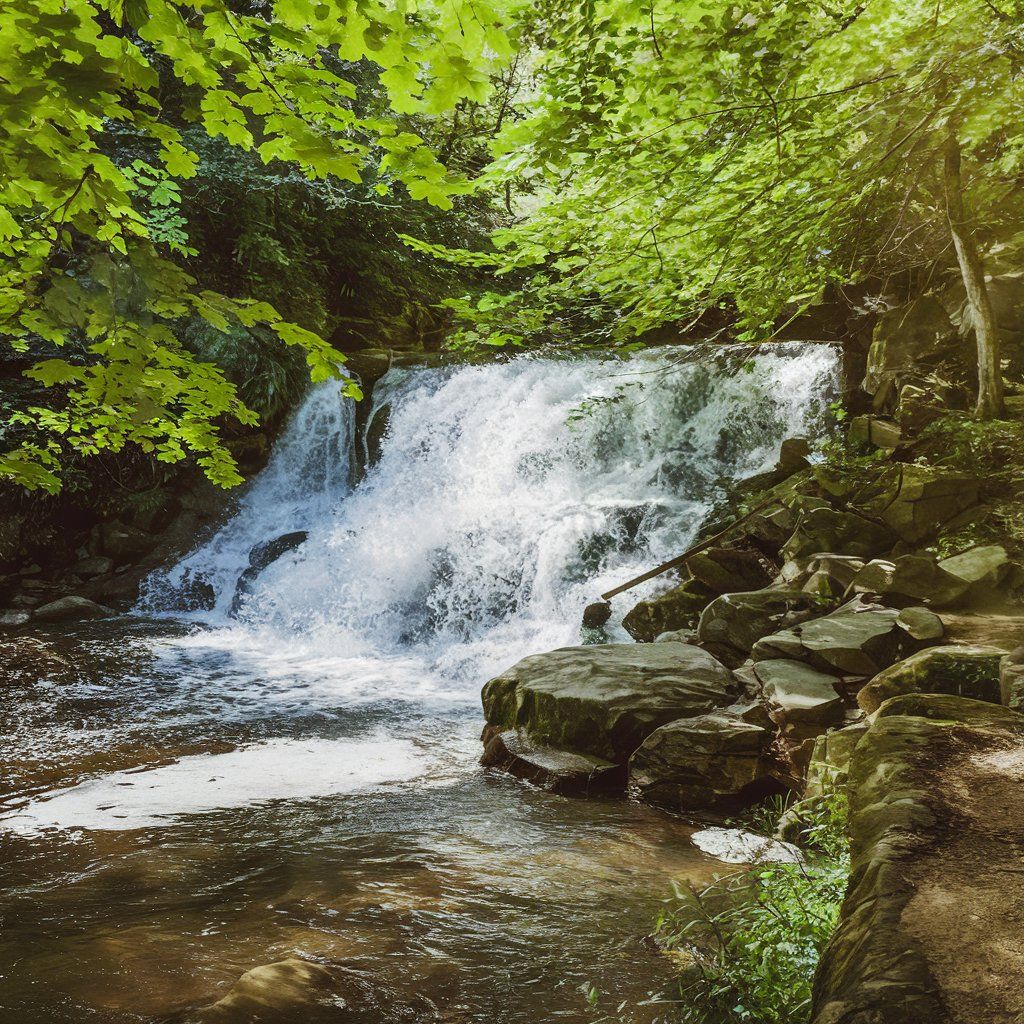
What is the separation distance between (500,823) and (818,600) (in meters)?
3.38

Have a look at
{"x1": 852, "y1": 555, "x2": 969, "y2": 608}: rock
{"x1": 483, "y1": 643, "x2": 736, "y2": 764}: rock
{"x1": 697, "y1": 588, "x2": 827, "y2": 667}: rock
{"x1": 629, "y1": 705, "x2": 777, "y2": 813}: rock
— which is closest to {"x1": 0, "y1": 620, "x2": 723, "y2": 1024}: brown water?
{"x1": 629, "y1": 705, "x2": 777, "y2": 813}: rock

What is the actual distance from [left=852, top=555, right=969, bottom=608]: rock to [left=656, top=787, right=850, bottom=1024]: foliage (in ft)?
9.40

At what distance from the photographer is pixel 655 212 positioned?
420 cm

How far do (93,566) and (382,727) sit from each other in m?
7.86

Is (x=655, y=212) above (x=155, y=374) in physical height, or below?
above

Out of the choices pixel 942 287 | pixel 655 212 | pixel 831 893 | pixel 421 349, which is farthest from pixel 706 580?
pixel 421 349

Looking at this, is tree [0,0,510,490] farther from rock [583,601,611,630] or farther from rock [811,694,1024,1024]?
rock [583,601,611,630]

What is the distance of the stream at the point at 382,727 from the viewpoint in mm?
2801

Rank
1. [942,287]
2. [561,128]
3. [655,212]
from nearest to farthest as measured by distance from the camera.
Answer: [561,128] < [655,212] < [942,287]

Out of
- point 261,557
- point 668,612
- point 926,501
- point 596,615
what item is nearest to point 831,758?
point 668,612

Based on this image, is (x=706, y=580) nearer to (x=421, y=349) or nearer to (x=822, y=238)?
(x=822, y=238)

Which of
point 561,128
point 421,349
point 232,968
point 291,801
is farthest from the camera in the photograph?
point 421,349

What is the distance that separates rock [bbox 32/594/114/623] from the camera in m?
10.2

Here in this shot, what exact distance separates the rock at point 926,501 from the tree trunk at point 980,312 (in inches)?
44.3
